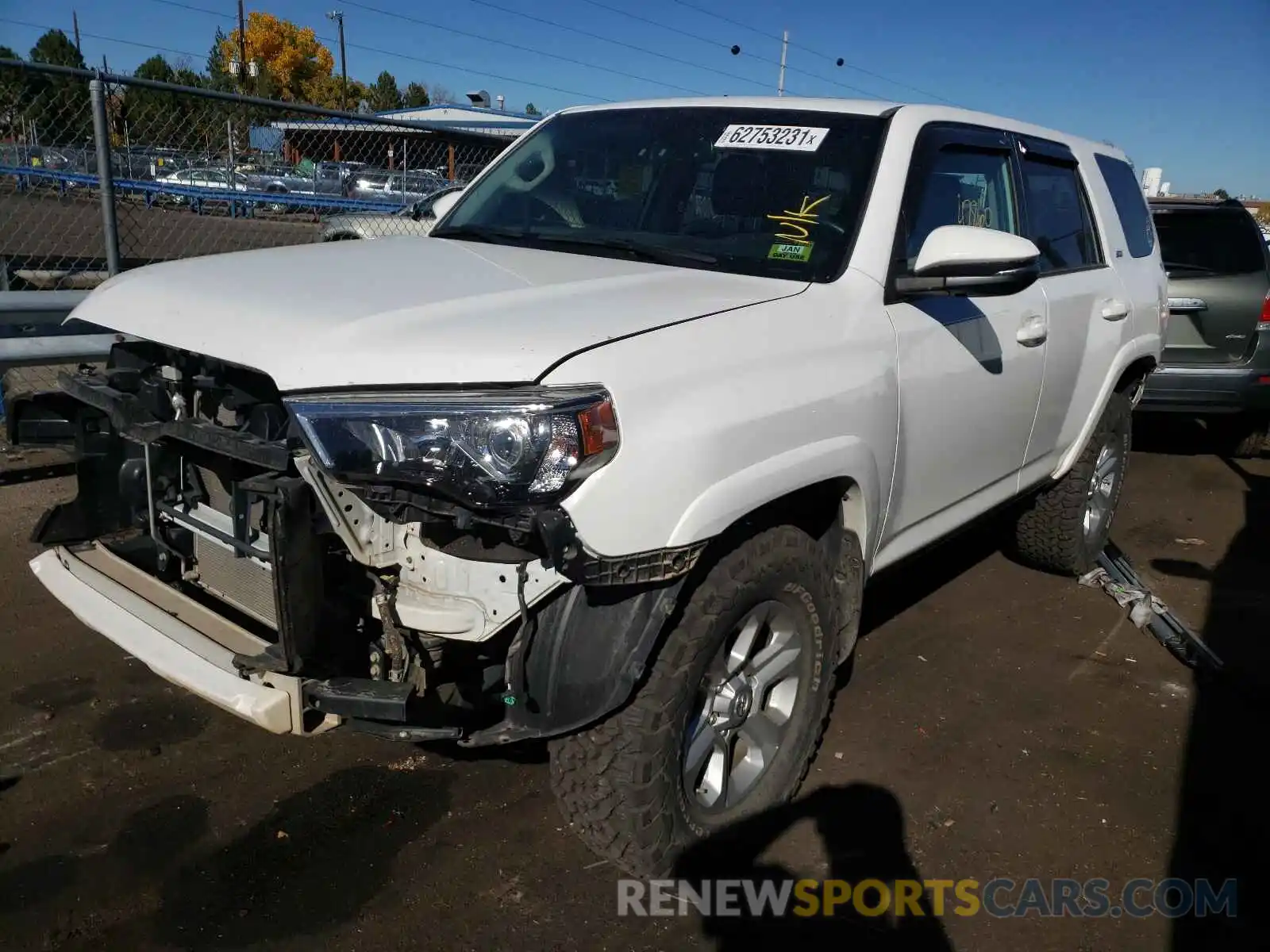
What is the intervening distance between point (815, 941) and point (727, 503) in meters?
1.17

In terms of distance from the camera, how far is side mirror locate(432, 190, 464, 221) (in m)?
4.25

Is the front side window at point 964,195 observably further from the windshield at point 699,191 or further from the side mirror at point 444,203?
the side mirror at point 444,203

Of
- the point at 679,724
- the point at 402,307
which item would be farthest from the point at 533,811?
the point at 402,307

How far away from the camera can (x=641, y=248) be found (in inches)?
124

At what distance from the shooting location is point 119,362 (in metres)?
2.83

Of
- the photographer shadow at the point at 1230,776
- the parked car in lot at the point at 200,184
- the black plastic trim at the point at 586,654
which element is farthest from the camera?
the parked car in lot at the point at 200,184

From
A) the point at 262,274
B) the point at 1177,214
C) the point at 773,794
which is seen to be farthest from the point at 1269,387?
the point at 262,274

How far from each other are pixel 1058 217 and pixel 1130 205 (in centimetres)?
107

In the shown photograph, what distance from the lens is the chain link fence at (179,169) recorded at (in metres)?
6.02

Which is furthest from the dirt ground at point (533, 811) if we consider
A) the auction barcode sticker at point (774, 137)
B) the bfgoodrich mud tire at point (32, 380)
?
the bfgoodrich mud tire at point (32, 380)

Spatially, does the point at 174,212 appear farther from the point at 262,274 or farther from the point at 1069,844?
the point at 1069,844

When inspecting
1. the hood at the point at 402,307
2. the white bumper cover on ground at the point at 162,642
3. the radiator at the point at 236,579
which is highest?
the hood at the point at 402,307

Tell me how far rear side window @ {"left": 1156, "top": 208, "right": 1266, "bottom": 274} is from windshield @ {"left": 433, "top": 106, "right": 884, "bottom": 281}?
17.6 feet

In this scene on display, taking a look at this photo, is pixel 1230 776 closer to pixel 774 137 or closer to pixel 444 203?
pixel 774 137
